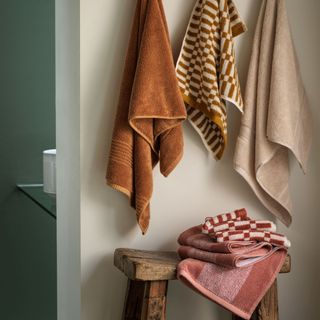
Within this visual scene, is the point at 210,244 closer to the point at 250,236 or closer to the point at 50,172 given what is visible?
the point at 250,236

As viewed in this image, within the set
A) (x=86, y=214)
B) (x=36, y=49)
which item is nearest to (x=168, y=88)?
(x=86, y=214)

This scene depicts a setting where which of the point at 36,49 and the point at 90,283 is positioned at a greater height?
the point at 36,49

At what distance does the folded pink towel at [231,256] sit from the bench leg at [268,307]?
11cm

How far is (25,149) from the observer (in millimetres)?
2924

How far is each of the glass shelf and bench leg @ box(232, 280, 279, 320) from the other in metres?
0.79

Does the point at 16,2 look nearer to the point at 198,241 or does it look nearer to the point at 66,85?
the point at 66,85

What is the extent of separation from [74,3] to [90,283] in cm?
79

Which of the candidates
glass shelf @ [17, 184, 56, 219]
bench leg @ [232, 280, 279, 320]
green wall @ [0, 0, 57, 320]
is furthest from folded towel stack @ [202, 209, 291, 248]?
green wall @ [0, 0, 57, 320]

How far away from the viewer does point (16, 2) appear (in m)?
2.84

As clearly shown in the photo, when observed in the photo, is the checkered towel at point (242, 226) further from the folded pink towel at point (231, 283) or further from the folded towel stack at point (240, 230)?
the folded pink towel at point (231, 283)

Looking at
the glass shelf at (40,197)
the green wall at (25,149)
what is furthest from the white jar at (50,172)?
the green wall at (25,149)

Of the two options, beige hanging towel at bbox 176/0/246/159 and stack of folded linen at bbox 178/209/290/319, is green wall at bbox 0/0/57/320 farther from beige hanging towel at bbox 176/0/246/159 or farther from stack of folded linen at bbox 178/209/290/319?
stack of folded linen at bbox 178/209/290/319

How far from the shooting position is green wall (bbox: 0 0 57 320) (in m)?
2.86

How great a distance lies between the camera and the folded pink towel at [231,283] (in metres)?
1.62
